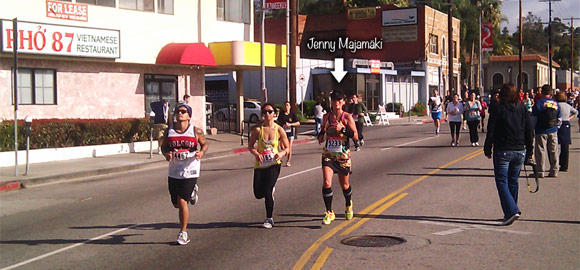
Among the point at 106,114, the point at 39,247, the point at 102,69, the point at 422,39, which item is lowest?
the point at 39,247

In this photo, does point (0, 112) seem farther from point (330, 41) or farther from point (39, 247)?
point (330, 41)

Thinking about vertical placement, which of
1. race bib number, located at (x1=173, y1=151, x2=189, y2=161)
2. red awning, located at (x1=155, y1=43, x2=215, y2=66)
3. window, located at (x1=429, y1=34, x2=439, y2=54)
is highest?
window, located at (x1=429, y1=34, x2=439, y2=54)

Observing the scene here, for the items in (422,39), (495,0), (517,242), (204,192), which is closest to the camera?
(517,242)

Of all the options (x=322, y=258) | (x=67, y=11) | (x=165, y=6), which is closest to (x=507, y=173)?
(x=322, y=258)

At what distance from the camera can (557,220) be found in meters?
9.45

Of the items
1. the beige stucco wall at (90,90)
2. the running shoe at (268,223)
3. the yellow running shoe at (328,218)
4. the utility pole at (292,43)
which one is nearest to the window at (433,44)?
the utility pole at (292,43)

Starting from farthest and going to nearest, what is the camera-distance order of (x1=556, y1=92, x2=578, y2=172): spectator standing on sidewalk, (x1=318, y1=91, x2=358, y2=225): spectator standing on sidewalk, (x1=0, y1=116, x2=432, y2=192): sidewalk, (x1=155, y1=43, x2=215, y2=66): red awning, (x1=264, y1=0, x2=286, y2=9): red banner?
1. (x1=264, y1=0, x2=286, y2=9): red banner
2. (x1=155, y1=43, x2=215, y2=66): red awning
3. (x1=0, y1=116, x2=432, y2=192): sidewalk
4. (x1=556, y1=92, x2=578, y2=172): spectator standing on sidewalk
5. (x1=318, y1=91, x2=358, y2=225): spectator standing on sidewalk

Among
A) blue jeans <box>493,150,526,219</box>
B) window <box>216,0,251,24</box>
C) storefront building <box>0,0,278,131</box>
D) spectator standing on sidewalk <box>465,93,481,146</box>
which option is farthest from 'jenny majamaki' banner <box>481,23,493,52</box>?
blue jeans <box>493,150,526,219</box>

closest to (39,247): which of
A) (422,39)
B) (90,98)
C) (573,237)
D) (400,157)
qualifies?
(573,237)

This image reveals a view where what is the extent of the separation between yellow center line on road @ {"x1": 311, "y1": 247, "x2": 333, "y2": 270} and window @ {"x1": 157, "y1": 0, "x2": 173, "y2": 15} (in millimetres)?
18973

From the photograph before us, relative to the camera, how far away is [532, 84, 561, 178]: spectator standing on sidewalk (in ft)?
43.3

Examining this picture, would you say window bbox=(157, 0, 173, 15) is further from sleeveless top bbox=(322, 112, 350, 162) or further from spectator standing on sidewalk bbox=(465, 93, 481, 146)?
sleeveless top bbox=(322, 112, 350, 162)

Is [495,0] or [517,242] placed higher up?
[495,0]

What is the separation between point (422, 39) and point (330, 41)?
337 inches
